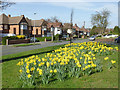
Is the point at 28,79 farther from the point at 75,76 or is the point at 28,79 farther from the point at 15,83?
the point at 75,76

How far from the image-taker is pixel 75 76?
6.16m

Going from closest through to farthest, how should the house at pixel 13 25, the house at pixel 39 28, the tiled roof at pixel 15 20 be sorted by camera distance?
the house at pixel 13 25, the tiled roof at pixel 15 20, the house at pixel 39 28

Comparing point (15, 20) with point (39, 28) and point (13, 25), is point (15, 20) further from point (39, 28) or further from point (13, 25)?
point (39, 28)

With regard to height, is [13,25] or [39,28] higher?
[13,25]

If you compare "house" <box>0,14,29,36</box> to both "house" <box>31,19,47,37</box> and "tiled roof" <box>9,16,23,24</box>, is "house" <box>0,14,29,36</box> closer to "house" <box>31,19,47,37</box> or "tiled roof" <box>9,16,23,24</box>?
"tiled roof" <box>9,16,23,24</box>

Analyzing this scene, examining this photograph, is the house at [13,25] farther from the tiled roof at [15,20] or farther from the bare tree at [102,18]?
the bare tree at [102,18]

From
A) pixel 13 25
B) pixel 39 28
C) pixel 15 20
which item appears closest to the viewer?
pixel 13 25

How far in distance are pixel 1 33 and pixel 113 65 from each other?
54.1 m

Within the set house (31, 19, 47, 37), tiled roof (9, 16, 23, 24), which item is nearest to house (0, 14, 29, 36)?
tiled roof (9, 16, 23, 24)

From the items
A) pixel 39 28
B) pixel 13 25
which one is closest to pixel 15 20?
pixel 13 25

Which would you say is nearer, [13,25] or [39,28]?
[13,25]

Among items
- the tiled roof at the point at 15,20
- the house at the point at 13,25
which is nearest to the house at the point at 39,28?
the house at the point at 13,25

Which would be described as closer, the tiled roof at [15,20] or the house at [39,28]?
the tiled roof at [15,20]

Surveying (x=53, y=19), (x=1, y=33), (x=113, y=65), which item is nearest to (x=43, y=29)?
(x=53, y=19)
